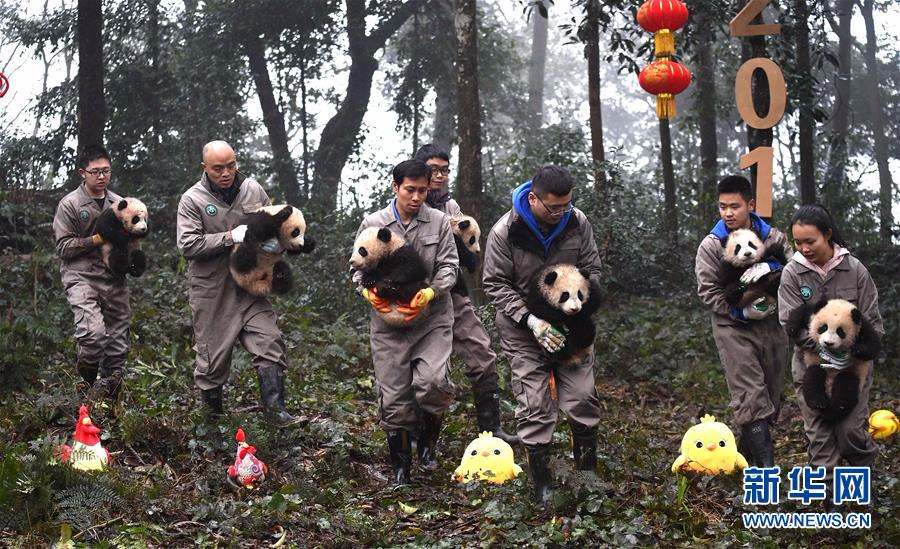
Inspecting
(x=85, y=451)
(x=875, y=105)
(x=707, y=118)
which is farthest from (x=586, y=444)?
(x=875, y=105)

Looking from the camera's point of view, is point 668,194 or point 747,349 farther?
point 668,194

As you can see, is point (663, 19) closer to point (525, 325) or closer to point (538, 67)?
point (525, 325)

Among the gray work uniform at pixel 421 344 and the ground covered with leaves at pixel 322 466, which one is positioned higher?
the gray work uniform at pixel 421 344

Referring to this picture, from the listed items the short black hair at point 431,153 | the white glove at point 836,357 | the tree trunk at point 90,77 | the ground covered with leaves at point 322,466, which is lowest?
the ground covered with leaves at point 322,466

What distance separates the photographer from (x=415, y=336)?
6617 millimetres

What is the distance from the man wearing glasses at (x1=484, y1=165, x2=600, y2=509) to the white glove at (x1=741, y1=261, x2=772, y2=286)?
1089 millimetres

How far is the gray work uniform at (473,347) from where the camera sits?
7512mm

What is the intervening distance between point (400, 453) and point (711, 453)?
6.93ft

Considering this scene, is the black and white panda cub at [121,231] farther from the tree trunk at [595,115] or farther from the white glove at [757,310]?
the tree trunk at [595,115]

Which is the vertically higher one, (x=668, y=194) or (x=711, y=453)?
(x=668, y=194)

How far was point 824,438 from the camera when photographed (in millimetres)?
5977

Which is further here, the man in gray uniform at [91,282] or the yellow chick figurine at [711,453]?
the man in gray uniform at [91,282]

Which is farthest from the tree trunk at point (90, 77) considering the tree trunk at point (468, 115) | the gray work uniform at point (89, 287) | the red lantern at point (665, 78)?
the red lantern at point (665, 78)

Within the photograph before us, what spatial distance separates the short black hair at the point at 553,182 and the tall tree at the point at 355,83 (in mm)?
15254
